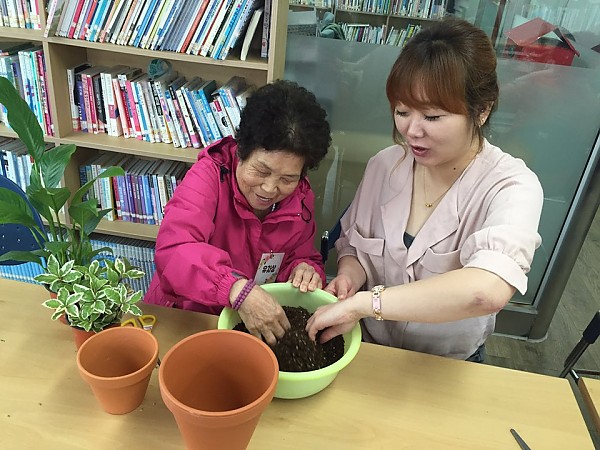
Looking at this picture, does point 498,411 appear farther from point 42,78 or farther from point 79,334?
point 42,78

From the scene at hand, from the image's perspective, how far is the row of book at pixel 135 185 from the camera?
2209mm

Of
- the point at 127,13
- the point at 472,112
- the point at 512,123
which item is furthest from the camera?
the point at 512,123

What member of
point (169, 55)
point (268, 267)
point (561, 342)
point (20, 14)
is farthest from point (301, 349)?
point (561, 342)

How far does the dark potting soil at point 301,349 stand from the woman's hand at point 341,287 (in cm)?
15

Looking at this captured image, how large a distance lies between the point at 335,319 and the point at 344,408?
178 millimetres

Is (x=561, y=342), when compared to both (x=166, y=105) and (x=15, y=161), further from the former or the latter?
(x=15, y=161)

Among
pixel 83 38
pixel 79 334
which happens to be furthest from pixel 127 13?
pixel 79 334

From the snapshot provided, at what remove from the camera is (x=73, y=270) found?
92cm

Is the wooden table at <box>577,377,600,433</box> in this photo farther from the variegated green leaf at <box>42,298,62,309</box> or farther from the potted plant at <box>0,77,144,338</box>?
the variegated green leaf at <box>42,298,62,309</box>

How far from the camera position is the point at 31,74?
2.03 meters

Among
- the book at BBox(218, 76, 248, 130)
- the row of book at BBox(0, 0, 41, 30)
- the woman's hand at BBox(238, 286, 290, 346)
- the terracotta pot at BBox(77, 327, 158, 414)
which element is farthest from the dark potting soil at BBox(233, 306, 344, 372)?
the row of book at BBox(0, 0, 41, 30)

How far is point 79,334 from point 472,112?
0.98 meters

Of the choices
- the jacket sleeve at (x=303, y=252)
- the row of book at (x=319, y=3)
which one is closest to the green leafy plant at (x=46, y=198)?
the jacket sleeve at (x=303, y=252)

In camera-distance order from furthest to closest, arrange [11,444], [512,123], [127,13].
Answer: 1. [512,123]
2. [127,13]
3. [11,444]
